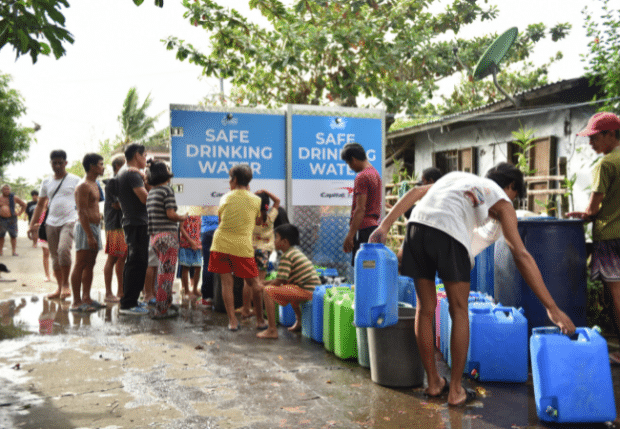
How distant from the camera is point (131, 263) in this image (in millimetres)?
6926

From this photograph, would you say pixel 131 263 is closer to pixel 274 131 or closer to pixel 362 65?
pixel 274 131

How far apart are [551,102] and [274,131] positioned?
6.54m

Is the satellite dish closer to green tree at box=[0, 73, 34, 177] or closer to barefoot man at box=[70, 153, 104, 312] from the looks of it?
barefoot man at box=[70, 153, 104, 312]

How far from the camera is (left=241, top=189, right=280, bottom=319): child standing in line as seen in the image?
681cm

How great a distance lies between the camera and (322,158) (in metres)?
7.71

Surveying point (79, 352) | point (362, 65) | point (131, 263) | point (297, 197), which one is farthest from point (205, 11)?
point (79, 352)

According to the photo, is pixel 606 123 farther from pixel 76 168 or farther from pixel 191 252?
pixel 76 168

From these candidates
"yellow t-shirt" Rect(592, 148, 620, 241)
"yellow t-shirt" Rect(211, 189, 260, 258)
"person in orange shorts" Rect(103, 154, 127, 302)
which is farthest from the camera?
"person in orange shorts" Rect(103, 154, 127, 302)

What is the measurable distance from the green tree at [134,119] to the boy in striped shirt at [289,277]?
27.7 metres

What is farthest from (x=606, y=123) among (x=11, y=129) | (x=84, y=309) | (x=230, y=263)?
(x=11, y=129)

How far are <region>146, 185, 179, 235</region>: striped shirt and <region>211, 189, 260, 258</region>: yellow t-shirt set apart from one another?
85cm

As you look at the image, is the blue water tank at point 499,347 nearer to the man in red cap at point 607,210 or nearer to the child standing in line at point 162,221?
the man in red cap at point 607,210

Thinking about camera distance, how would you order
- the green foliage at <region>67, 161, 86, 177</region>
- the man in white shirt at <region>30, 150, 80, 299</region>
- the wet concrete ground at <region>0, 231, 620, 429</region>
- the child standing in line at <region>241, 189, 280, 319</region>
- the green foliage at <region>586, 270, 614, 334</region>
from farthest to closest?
the green foliage at <region>67, 161, 86, 177</region> < the man in white shirt at <region>30, 150, 80, 299</region> < the child standing in line at <region>241, 189, 280, 319</region> < the green foliage at <region>586, 270, 614, 334</region> < the wet concrete ground at <region>0, 231, 620, 429</region>

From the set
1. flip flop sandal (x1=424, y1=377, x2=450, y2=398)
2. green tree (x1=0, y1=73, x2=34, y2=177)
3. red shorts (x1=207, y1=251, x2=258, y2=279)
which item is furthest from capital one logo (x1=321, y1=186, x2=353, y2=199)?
green tree (x1=0, y1=73, x2=34, y2=177)
